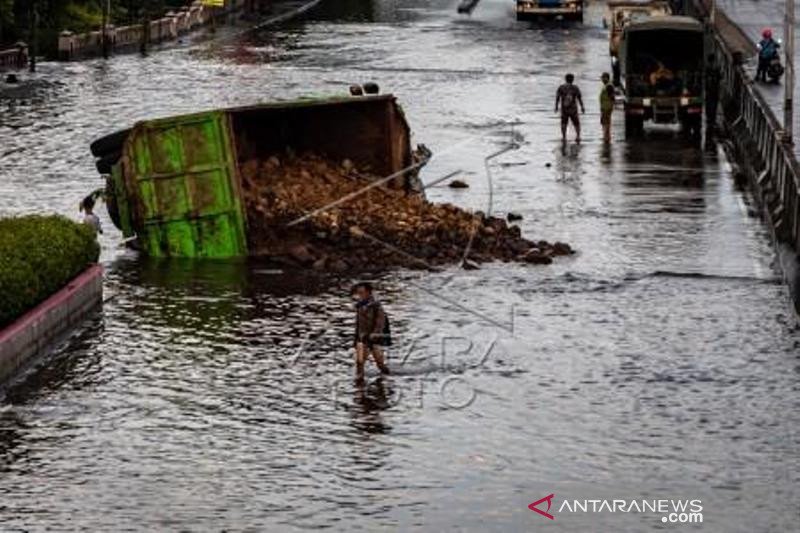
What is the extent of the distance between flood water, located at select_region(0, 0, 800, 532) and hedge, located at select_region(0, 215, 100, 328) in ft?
2.77

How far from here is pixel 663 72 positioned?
179ft

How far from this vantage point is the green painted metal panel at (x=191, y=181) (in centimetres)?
3538

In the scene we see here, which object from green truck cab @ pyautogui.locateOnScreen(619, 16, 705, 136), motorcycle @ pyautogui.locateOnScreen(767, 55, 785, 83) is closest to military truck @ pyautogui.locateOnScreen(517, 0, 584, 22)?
motorcycle @ pyautogui.locateOnScreen(767, 55, 785, 83)

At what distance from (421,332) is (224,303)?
3584 mm

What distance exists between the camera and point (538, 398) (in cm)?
2645

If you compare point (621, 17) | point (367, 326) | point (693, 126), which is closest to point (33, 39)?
point (621, 17)

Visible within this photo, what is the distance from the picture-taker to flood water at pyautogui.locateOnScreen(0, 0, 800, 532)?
22047 millimetres

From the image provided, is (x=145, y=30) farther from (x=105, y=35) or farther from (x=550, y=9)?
(x=550, y=9)

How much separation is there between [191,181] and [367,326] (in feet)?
31.6

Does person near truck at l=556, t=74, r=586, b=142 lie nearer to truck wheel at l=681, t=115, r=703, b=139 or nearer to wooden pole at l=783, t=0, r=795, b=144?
truck wheel at l=681, t=115, r=703, b=139

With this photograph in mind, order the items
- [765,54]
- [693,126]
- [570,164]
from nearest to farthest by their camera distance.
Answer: [570,164], [693,126], [765,54]

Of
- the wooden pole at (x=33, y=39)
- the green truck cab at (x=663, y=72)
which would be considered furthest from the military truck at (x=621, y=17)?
the wooden pole at (x=33, y=39)

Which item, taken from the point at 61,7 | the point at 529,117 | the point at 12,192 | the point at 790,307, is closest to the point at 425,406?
the point at 790,307

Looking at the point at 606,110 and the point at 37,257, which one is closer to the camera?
the point at 37,257
